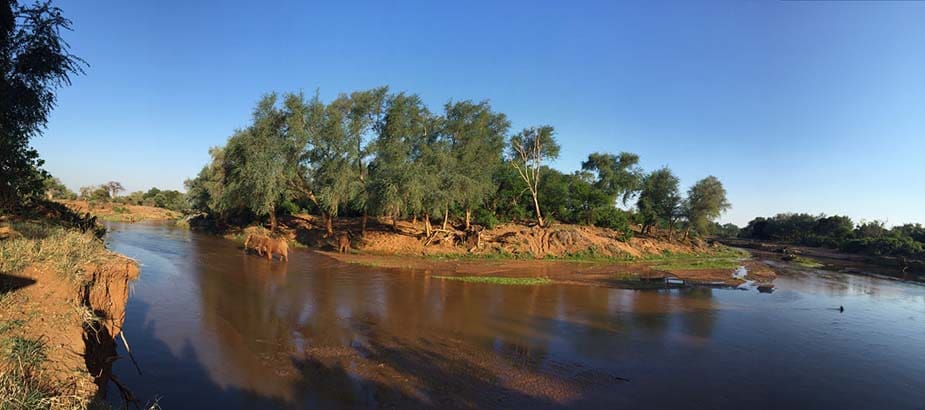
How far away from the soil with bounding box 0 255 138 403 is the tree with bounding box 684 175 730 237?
4969 centimetres

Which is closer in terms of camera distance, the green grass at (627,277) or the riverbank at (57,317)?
the riverbank at (57,317)

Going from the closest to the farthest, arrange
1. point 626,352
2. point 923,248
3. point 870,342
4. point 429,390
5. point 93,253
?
point 93,253 < point 429,390 < point 626,352 < point 870,342 < point 923,248

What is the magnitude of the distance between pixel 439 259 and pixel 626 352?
18327 millimetres

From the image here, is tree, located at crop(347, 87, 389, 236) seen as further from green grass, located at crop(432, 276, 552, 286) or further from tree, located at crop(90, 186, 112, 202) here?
tree, located at crop(90, 186, 112, 202)

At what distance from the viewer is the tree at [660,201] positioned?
152 feet

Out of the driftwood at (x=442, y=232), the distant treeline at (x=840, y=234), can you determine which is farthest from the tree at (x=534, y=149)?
the distant treeline at (x=840, y=234)

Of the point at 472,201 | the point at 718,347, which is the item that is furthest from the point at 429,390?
the point at 472,201

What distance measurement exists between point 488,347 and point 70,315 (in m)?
8.10

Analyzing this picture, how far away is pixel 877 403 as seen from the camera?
8.75 m

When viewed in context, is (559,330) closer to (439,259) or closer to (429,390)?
(429,390)

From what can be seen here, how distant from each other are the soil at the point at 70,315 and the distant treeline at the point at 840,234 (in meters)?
72.2

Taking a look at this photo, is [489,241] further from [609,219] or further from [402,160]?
[609,219]

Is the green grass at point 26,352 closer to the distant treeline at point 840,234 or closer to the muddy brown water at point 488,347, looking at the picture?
the muddy brown water at point 488,347

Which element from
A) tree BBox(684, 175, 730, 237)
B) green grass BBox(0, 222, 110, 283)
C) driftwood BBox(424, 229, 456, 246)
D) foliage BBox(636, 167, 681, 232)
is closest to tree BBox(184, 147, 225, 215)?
driftwood BBox(424, 229, 456, 246)
